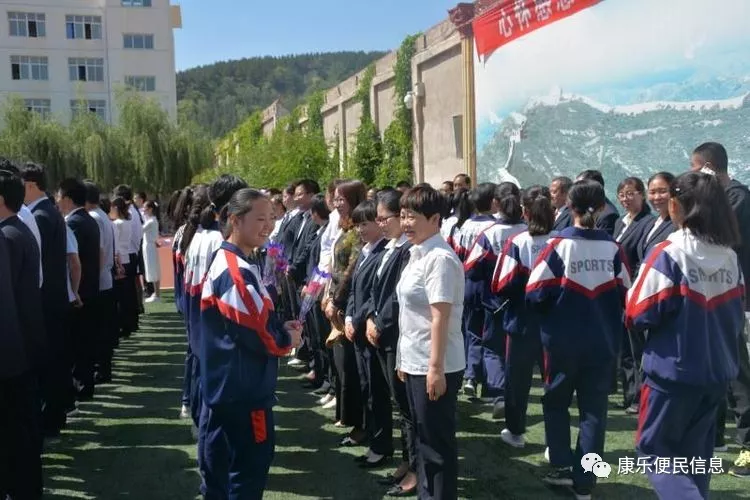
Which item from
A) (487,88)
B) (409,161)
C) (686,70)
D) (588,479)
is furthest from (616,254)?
(409,161)

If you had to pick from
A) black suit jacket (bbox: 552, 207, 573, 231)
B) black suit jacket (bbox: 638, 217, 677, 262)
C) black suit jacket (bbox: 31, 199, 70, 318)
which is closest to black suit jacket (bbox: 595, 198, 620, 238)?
black suit jacket (bbox: 552, 207, 573, 231)

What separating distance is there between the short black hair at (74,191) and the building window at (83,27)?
48.4 meters

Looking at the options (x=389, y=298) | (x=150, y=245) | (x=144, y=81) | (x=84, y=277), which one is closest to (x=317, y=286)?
(x=389, y=298)

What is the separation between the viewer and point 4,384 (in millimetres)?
3898

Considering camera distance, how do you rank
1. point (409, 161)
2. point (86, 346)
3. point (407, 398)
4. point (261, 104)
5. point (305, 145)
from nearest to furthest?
point (407, 398) → point (86, 346) → point (409, 161) → point (305, 145) → point (261, 104)

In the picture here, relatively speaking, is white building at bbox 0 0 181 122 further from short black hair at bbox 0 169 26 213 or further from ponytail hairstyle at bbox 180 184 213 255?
short black hair at bbox 0 169 26 213

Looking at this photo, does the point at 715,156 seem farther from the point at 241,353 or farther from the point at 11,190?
the point at 11,190

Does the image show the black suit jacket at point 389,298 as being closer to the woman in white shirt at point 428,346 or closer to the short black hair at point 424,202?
the woman in white shirt at point 428,346

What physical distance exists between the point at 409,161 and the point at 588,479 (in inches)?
575

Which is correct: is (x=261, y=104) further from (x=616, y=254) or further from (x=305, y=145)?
(x=616, y=254)

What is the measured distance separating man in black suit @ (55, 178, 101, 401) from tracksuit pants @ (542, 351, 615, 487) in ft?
13.4

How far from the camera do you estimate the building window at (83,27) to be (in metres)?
49.5

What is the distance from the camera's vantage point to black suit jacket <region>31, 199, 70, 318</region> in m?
5.25

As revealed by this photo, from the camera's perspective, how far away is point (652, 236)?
17.6 feet
